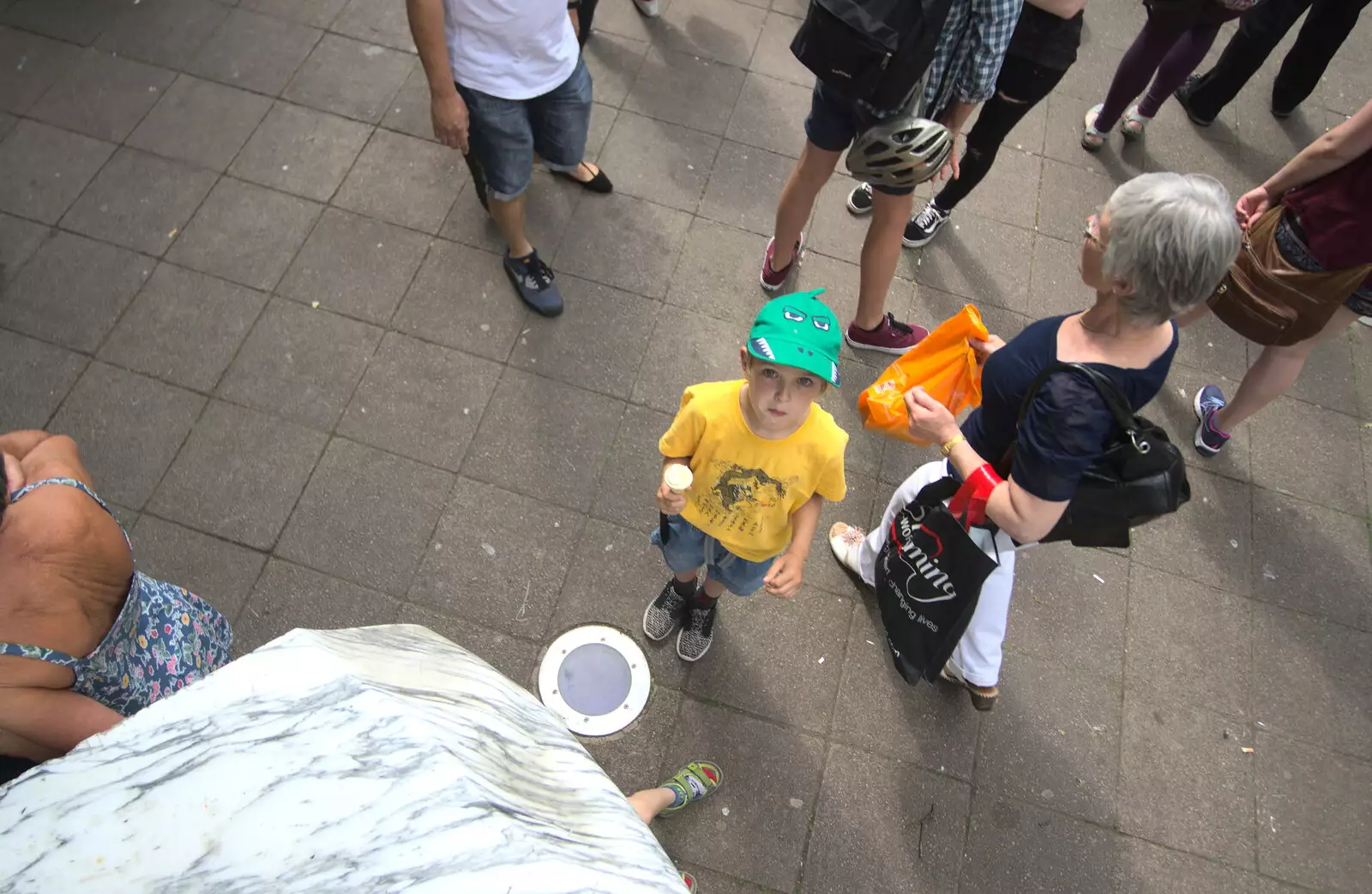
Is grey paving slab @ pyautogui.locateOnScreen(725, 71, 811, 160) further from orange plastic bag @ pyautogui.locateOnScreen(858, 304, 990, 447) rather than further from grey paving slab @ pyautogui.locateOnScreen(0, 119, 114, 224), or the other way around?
grey paving slab @ pyautogui.locateOnScreen(0, 119, 114, 224)

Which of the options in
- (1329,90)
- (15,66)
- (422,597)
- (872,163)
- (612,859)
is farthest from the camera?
(1329,90)

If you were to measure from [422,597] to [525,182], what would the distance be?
1.73 meters

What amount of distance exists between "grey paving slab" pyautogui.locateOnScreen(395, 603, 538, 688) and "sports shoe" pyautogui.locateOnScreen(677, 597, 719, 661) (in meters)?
0.53

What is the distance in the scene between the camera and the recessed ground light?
283cm

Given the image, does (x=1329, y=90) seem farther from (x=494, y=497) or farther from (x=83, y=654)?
(x=83, y=654)

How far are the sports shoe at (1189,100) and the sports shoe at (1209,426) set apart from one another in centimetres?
197

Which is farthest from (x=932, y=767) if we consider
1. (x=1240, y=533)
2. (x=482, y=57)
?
(x=482, y=57)

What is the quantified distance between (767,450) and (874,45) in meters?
1.33

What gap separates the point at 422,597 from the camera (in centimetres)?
301

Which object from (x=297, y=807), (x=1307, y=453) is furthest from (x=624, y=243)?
(x=297, y=807)

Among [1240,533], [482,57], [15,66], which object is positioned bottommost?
[15,66]

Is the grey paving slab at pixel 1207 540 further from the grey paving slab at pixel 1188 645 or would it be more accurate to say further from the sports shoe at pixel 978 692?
the sports shoe at pixel 978 692

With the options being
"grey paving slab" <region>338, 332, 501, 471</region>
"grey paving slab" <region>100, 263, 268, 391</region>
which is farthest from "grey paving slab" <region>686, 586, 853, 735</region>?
"grey paving slab" <region>100, 263, 268, 391</region>

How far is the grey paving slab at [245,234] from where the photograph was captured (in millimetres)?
3709
